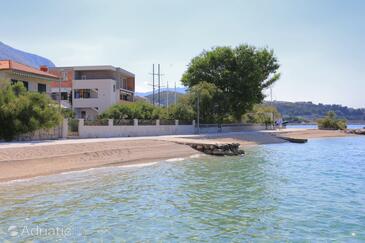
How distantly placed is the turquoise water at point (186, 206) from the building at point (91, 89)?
3904 centimetres

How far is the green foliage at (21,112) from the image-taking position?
28.4m

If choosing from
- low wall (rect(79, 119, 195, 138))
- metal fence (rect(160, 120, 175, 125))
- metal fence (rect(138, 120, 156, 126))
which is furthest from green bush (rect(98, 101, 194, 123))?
metal fence (rect(138, 120, 156, 126))

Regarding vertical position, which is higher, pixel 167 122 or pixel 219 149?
pixel 167 122

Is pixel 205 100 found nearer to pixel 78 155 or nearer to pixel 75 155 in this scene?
pixel 78 155

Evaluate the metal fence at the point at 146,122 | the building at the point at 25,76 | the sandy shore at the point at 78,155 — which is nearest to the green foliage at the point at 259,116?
the metal fence at the point at 146,122

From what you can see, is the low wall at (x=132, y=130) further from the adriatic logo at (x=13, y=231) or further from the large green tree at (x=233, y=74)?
the adriatic logo at (x=13, y=231)

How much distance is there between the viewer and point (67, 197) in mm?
14781

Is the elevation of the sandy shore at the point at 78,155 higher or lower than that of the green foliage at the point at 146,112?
lower

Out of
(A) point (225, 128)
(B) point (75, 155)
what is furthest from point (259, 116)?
(B) point (75, 155)

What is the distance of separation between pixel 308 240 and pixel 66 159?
17232 millimetres

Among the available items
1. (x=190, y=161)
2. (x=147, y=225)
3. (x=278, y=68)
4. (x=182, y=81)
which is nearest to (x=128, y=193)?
(x=147, y=225)

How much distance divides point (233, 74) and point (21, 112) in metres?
35.3

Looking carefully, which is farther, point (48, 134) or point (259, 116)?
point (259, 116)

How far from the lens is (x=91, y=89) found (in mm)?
60406
